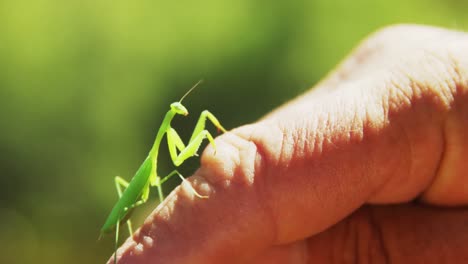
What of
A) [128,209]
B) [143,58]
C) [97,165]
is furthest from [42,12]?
[128,209]

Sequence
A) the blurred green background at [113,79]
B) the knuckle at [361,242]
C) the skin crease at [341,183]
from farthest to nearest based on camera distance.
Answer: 1. the blurred green background at [113,79]
2. the knuckle at [361,242]
3. the skin crease at [341,183]

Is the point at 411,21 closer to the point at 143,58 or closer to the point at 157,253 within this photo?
the point at 143,58

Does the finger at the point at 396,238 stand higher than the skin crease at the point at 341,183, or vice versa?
the skin crease at the point at 341,183

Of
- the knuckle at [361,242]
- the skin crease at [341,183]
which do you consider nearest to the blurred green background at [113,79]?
the knuckle at [361,242]

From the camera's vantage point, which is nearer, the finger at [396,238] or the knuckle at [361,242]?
the finger at [396,238]

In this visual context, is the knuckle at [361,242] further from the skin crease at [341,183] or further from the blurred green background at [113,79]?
the blurred green background at [113,79]

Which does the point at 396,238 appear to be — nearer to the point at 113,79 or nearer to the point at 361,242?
the point at 361,242

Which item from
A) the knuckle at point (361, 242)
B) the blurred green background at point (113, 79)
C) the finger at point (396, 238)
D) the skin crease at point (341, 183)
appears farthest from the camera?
the blurred green background at point (113, 79)
